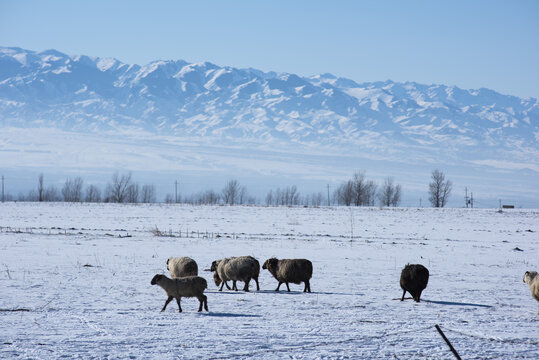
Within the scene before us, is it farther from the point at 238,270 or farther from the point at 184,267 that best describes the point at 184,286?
the point at 238,270

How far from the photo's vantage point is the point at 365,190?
134 metres

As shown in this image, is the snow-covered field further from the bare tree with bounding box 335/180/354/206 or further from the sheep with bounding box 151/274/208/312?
the bare tree with bounding box 335/180/354/206

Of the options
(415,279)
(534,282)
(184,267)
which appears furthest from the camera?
Result: (184,267)

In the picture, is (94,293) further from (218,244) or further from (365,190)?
(365,190)

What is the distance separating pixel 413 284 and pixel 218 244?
58.7ft

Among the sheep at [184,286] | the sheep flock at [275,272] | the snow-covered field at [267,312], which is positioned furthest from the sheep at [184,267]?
the sheep at [184,286]

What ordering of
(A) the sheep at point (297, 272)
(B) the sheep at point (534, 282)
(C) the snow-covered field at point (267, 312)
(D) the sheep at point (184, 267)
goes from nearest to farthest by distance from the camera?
1. (C) the snow-covered field at point (267, 312)
2. (B) the sheep at point (534, 282)
3. (D) the sheep at point (184, 267)
4. (A) the sheep at point (297, 272)

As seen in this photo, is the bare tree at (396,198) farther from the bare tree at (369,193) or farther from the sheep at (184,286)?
the sheep at (184,286)

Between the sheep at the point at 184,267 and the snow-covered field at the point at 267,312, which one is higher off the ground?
the sheep at the point at 184,267

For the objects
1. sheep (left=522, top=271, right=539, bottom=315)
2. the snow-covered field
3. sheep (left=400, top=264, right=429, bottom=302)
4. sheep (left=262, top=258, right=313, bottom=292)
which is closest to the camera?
the snow-covered field

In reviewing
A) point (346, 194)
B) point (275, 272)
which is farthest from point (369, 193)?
point (275, 272)

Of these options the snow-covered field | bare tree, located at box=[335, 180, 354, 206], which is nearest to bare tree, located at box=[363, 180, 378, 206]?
bare tree, located at box=[335, 180, 354, 206]

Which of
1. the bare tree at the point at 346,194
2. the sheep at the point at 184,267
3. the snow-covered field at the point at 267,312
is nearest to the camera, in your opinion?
the snow-covered field at the point at 267,312

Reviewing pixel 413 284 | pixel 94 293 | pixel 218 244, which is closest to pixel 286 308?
pixel 413 284
